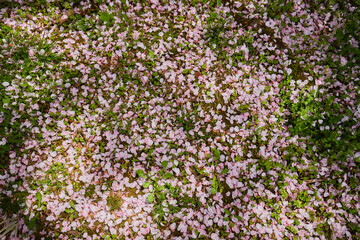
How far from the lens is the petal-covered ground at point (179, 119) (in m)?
3.83

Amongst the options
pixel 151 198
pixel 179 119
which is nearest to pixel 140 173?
pixel 151 198

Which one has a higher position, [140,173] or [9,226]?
[140,173]

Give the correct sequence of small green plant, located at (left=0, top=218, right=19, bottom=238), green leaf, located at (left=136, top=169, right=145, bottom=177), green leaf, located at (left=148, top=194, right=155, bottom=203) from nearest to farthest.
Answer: small green plant, located at (left=0, top=218, right=19, bottom=238) < green leaf, located at (left=148, top=194, right=155, bottom=203) < green leaf, located at (left=136, top=169, right=145, bottom=177)

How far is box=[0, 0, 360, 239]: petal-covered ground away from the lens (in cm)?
383

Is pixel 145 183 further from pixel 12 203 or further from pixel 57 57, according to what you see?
pixel 57 57

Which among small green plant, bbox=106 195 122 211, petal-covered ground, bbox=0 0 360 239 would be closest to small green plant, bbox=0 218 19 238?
petal-covered ground, bbox=0 0 360 239

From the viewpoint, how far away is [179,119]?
438 centimetres

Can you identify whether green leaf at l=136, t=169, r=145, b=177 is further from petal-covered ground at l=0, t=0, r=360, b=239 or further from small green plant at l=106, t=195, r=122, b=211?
small green plant at l=106, t=195, r=122, b=211

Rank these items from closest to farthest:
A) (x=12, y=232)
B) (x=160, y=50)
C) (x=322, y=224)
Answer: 1. (x=12, y=232)
2. (x=322, y=224)
3. (x=160, y=50)

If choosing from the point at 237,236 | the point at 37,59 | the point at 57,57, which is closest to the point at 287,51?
the point at 237,236

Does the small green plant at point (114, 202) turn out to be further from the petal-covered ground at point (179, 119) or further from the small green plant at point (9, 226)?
the small green plant at point (9, 226)

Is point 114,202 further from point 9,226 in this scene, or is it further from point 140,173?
point 9,226

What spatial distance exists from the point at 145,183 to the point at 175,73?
2364 mm

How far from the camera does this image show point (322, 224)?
3.93m
